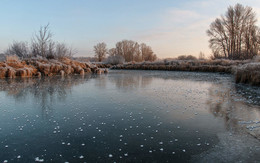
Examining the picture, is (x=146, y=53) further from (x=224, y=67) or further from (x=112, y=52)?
(x=224, y=67)

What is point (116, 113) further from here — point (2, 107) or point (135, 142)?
point (2, 107)

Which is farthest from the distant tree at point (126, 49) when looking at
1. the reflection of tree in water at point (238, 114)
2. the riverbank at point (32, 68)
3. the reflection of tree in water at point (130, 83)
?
the reflection of tree in water at point (238, 114)

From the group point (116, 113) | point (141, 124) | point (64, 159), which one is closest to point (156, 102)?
point (116, 113)

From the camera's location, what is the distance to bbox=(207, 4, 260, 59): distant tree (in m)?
29.4

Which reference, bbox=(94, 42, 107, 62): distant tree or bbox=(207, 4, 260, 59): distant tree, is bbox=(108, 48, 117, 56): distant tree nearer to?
bbox=(94, 42, 107, 62): distant tree

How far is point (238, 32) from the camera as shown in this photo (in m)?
30.4

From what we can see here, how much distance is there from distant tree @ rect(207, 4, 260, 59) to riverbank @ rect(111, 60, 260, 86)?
427 inches

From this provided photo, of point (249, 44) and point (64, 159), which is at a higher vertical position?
point (249, 44)

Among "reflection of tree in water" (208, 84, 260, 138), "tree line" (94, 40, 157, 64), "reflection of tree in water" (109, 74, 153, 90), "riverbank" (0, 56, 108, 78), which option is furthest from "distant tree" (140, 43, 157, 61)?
"reflection of tree in water" (208, 84, 260, 138)

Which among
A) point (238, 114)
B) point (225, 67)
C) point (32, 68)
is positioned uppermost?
point (32, 68)

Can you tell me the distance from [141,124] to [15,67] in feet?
47.2

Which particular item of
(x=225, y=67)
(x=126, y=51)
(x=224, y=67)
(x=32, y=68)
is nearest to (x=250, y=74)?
(x=225, y=67)

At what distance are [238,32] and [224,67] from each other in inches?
597

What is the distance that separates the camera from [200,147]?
2.65 meters
